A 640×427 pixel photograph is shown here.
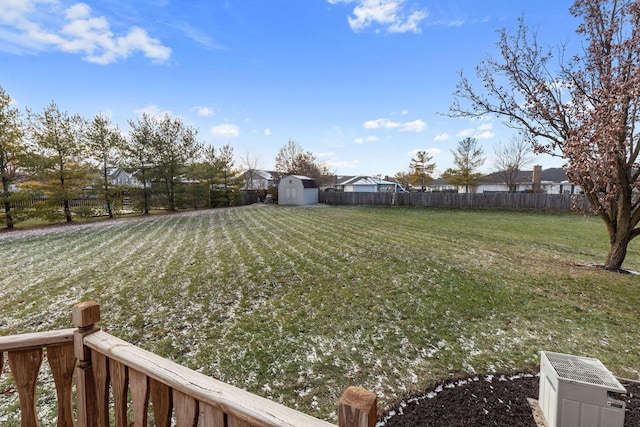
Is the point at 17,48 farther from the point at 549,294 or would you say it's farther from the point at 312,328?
the point at 549,294

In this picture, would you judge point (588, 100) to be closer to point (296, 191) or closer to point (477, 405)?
point (477, 405)

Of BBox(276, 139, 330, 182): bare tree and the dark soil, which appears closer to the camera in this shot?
the dark soil

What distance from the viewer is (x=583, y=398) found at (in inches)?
79.2

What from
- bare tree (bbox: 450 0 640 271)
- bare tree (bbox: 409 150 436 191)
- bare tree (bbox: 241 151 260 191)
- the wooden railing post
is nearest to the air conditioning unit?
the wooden railing post

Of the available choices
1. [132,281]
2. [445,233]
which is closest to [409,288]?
[132,281]

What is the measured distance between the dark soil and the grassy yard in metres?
0.15

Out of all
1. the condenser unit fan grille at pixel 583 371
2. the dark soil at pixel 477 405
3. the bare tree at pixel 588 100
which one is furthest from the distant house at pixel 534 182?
the condenser unit fan grille at pixel 583 371

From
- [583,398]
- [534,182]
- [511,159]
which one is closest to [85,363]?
[583,398]

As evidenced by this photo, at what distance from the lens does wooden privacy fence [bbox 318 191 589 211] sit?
18.7m

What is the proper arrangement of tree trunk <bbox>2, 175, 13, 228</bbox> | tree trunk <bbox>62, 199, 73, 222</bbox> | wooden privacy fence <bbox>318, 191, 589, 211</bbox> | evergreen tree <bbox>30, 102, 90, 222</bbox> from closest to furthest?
1. tree trunk <bbox>2, 175, 13, 228</bbox>
2. evergreen tree <bbox>30, 102, 90, 222</bbox>
3. tree trunk <bbox>62, 199, 73, 222</bbox>
4. wooden privacy fence <bbox>318, 191, 589, 211</bbox>

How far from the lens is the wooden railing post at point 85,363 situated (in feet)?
4.26

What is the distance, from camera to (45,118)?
13.2 m

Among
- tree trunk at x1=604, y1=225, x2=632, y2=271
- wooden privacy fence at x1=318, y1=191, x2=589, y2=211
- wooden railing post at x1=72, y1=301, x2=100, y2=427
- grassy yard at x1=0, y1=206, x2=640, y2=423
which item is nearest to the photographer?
wooden railing post at x1=72, y1=301, x2=100, y2=427

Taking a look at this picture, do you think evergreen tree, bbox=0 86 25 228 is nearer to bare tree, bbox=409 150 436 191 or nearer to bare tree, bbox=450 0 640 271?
bare tree, bbox=450 0 640 271
